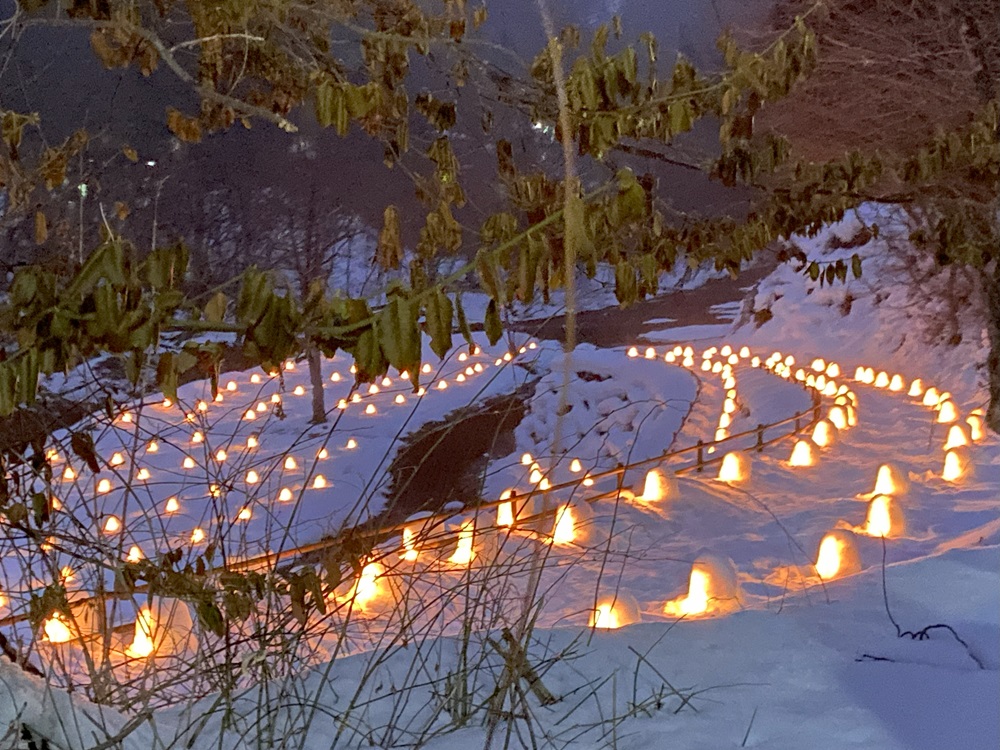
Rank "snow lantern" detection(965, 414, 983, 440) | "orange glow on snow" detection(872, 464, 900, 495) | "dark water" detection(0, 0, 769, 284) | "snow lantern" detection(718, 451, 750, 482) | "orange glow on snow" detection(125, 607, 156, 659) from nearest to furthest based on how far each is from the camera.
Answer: "orange glow on snow" detection(125, 607, 156, 659), "orange glow on snow" detection(872, 464, 900, 495), "snow lantern" detection(718, 451, 750, 482), "snow lantern" detection(965, 414, 983, 440), "dark water" detection(0, 0, 769, 284)

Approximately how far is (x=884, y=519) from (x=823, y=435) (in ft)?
9.53

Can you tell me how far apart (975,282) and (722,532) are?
771 cm

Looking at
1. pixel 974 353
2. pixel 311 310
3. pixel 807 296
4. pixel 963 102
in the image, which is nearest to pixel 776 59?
pixel 311 310

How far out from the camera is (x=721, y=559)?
3.89m

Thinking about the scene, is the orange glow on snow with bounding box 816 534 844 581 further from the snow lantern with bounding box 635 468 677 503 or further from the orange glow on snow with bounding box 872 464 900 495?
the snow lantern with bounding box 635 468 677 503

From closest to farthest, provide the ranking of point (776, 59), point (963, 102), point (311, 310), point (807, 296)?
point (311, 310) → point (776, 59) → point (963, 102) → point (807, 296)

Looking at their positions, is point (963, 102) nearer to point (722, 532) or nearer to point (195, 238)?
point (722, 532)

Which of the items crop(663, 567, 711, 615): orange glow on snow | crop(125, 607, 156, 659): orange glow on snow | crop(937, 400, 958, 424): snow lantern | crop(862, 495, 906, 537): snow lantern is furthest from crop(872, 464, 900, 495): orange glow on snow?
crop(125, 607, 156, 659): orange glow on snow

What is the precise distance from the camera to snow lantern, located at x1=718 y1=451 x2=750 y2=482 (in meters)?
6.65

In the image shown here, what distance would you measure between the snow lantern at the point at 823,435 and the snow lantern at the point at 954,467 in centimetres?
138

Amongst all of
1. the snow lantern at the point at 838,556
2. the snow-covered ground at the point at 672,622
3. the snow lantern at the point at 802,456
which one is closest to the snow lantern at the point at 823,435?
the snow-covered ground at the point at 672,622

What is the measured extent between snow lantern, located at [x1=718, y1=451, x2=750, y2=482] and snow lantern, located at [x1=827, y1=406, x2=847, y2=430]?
1760 mm

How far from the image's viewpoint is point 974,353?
11.4 m

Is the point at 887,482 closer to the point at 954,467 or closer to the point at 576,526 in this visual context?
the point at 954,467
